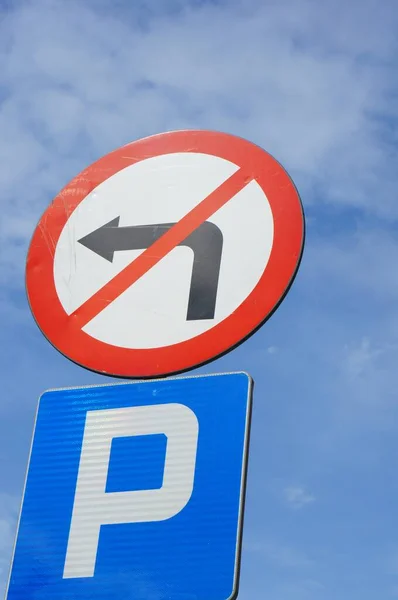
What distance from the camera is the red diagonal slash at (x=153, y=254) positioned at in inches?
62.9

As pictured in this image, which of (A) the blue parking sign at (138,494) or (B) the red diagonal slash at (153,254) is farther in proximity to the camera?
(B) the red diagonal slash at (153,254)

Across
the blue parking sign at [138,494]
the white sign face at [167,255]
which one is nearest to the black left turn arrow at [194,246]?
the white sign face at [167,255]

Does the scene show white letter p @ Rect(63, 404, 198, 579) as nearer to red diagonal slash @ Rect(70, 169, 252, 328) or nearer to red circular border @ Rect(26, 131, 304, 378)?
red circular border @ Rect(26, 131, 304, 378)

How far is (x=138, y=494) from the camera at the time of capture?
1.35m

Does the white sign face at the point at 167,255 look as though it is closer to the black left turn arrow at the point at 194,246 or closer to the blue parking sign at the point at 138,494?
the black left turn arrow at the point at 194,246

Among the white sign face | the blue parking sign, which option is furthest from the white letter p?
the white sign face

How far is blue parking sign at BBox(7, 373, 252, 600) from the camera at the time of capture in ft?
4.20

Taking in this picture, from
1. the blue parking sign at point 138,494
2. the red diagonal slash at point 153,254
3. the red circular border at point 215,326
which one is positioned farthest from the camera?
the red diagonal slash at point 153,254

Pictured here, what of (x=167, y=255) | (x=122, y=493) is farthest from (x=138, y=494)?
(x=167, y=255)

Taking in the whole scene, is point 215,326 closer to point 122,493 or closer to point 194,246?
point 194,246

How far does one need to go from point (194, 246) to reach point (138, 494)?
51 centimetres

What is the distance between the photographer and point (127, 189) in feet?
5.79

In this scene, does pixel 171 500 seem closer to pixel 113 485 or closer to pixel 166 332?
pixel 113 485

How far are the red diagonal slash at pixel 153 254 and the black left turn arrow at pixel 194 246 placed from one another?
2 centimetres
